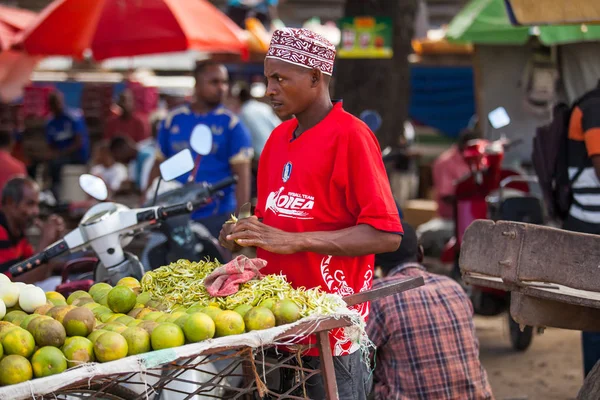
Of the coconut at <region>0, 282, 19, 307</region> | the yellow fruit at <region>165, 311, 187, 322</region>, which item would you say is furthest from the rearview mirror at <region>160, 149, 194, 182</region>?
the yellow fruit at <region>165, 311, 187, 322</region>

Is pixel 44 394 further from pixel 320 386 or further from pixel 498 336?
pixel 498 336

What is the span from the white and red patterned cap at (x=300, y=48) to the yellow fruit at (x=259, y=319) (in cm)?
98

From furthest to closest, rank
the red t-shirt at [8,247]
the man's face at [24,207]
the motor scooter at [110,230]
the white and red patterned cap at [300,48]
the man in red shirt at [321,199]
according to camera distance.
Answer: the man's face at [24,207] < the red t-shirt at [8,247] < the motor scooter at [110,230] < the white and red patterned cap at [300,48] < the man in red shirt at [321,199]

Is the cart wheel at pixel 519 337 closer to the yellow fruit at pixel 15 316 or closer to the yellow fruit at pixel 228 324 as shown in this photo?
the yellow fruit at pixel 228 324

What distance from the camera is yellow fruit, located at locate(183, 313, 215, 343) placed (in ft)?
9.59

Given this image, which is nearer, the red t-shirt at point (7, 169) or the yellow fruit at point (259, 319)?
the yellow fruit at point (259, 319)

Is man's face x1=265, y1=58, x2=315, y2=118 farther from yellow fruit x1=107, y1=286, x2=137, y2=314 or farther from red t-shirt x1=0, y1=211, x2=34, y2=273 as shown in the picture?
red t-shirt x1=0, y1=211, x2=34, y2=273

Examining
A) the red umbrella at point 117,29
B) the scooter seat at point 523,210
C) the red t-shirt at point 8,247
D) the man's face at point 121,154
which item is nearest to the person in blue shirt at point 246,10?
the man's face at point 121,154

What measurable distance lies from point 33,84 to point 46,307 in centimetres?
1279

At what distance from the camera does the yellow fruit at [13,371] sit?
2693 mm

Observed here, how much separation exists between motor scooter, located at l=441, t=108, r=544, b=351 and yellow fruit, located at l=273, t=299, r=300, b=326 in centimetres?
418

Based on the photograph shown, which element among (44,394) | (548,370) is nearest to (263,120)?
(548,370)

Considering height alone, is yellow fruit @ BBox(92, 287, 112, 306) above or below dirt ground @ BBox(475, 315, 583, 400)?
above

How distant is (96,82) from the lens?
607 inches
